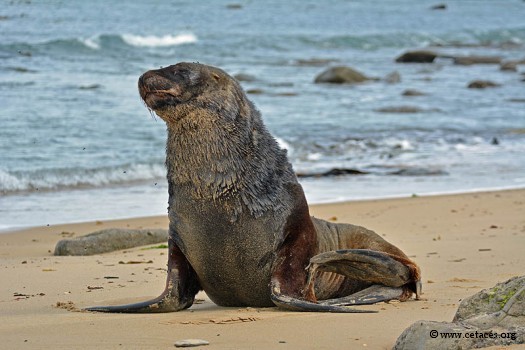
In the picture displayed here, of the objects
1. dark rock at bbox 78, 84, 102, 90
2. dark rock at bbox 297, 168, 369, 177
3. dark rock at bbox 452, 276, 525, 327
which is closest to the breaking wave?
dark rock at bbox 297, 168, 369, 177

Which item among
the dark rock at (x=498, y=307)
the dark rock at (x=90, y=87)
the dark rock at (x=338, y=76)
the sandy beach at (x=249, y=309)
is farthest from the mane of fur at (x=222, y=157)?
the dark rock at (x=338, y=76)

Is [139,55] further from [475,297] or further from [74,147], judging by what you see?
[475,297]

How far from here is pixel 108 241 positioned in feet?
32.2

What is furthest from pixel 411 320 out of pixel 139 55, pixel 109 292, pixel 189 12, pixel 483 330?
pixel 189 12

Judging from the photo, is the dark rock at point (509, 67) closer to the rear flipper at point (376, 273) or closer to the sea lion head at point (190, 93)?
the rear flipper at point (376, 273)

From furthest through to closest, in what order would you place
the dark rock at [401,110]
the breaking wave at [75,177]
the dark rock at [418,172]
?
the dark rock at [401,110] < the dark rock at [418,172] < the breaking wave at [75,177]

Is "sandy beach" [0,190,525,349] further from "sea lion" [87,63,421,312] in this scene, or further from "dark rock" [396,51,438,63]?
"dark rock" [396,51,438,63]

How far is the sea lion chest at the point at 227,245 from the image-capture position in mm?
6520

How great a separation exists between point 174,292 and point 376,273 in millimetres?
1343

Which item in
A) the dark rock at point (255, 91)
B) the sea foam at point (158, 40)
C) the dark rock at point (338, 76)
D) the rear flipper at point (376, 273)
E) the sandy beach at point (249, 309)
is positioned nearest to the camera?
the sandy beach at point (249, 309)

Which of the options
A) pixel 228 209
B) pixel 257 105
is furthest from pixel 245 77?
pixel 228 209

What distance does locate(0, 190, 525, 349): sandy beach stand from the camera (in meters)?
5.45

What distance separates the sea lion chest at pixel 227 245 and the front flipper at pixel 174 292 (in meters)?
0.08

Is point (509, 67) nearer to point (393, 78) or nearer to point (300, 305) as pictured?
point (393, 78)
